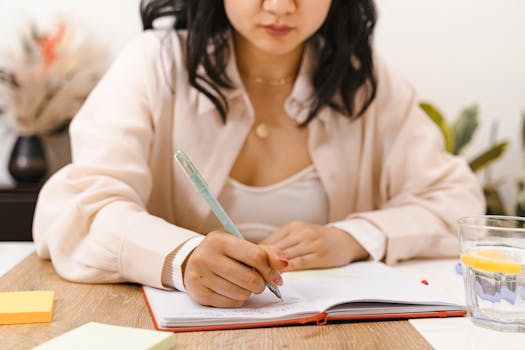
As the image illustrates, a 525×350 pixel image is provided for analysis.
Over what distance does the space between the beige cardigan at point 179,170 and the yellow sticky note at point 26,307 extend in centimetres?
16

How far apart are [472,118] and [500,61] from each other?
1.17ft

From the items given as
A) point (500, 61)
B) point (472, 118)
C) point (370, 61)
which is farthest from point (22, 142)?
point (500, 61)

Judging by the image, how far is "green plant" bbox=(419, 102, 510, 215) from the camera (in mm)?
2529

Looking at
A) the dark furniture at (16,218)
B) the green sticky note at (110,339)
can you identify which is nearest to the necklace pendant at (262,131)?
the green sticky note at (110,339)

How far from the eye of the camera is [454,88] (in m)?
2.82

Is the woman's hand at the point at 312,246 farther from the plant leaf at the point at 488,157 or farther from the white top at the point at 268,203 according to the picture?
the plant leaf at the point at 488,157

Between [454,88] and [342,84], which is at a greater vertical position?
[342,84]

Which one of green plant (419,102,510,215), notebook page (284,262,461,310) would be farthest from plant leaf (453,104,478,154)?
notebook page (284,262,461,310)

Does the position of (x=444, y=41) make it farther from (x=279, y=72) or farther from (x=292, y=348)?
(x=292, y=348)

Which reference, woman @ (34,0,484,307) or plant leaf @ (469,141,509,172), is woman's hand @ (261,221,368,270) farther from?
plant leaf @ (469,141,509,172)

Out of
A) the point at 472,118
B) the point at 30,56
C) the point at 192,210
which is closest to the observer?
the point at 192,210

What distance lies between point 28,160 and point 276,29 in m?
1.52

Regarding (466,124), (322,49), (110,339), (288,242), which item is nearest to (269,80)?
(322,49)

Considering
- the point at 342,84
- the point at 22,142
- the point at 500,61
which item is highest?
the point at 342,84
